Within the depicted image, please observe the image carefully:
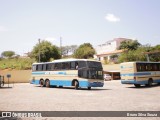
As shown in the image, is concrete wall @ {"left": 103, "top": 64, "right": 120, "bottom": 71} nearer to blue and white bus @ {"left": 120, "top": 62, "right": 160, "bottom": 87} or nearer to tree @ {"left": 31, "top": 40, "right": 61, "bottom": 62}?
tree @ {"left": 31, "top": 40, "right": 61, "bottom": 62}

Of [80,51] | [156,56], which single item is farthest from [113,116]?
[80,51]

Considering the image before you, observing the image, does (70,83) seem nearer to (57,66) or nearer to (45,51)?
(57,66)

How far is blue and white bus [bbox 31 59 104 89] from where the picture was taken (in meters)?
23.3

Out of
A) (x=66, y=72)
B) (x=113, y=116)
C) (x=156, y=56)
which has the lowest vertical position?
(x=113, y=116)

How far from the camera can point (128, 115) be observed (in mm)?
8820

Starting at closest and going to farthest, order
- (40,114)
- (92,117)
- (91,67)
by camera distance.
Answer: (92,117) < (40,114) < (91,67)

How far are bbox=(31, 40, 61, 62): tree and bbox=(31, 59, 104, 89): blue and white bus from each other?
33.4 meters

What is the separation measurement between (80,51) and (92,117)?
81.0 m

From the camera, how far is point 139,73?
81.9 ft

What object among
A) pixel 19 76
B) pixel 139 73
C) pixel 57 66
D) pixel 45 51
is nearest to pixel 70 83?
pixel 57 66

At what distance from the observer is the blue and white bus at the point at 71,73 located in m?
23.3

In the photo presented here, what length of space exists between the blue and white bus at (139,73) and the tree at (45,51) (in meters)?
41.2

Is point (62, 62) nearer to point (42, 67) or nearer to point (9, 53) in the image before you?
point (42, 67)

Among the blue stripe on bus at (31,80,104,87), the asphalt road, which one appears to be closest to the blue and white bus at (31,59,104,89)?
the blue stripe on bus at (31,80,104,87)
